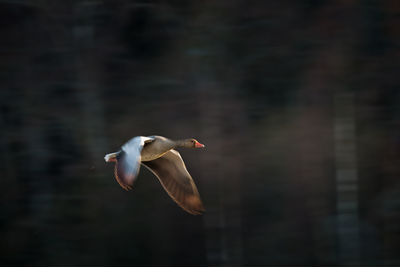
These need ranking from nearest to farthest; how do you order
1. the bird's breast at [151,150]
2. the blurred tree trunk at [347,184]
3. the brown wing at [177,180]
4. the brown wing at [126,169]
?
1. the brown wing at [126,169]
2. the bird's breast at [151,150]
3. the brown wing at [177,180]
4. the blurred tree trunk at [347,184]

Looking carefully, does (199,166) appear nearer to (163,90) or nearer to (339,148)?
(163,90)

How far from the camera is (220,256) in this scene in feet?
16.8

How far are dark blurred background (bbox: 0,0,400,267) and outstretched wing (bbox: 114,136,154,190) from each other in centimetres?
176

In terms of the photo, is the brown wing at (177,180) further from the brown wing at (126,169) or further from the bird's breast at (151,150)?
the brown wing at (126,169)

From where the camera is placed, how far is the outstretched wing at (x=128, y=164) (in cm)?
300

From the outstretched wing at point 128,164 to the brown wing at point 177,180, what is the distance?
0.69m

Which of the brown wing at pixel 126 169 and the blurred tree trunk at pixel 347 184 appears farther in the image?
the blurred tree trunk at pixel 347 184

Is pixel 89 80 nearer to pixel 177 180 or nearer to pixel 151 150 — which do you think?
pixel 177 180

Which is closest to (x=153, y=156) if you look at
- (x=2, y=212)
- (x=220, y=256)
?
(x=220, y=256)

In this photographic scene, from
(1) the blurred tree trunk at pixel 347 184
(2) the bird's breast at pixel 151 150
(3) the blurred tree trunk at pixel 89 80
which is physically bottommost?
(1) the blurred tree trunk at pixel 347 184

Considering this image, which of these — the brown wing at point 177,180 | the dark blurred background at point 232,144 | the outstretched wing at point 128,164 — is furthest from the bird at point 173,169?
the dark blurred background at point 232,144

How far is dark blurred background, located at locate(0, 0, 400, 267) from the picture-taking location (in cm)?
505

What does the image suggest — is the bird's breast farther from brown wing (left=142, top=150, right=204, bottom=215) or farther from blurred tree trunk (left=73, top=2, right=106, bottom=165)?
blurred tree trunk (left=73, top=2, right=106, bottom=165)

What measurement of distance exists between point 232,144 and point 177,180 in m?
1.09
